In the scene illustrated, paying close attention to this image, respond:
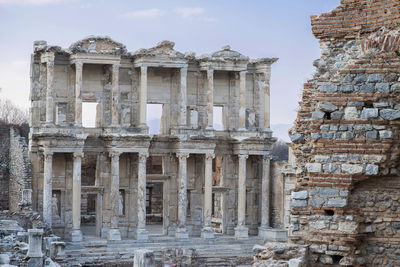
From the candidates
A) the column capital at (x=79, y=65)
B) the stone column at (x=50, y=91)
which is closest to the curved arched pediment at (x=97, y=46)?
the column capital at (x=79, y=65)

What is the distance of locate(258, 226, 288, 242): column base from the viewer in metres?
37.6

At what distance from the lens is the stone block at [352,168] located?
1166cm

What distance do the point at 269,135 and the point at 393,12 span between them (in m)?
26.7

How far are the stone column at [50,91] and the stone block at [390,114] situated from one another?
2515cm

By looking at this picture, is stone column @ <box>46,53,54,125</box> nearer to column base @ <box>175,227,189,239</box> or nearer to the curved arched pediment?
the curved arched pediment

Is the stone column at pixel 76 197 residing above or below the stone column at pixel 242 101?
below

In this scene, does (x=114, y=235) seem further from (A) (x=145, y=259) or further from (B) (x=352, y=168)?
(B) (x=352, y=168)

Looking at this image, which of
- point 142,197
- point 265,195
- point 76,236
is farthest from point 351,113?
point 265,195

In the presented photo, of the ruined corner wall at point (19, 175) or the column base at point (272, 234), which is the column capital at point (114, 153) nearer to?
the ruined corner wall at point (19, 175)

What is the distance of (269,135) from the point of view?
128 ft

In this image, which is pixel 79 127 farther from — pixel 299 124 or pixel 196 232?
pixel 299 124

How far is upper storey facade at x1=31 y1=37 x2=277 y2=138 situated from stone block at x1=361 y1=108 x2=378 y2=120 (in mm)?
24806

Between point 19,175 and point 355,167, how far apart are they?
89.7 feet

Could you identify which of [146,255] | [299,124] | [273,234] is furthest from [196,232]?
[299,124]
